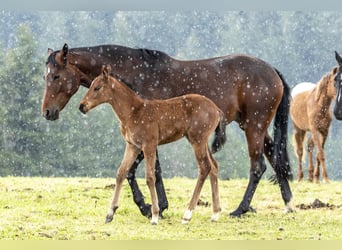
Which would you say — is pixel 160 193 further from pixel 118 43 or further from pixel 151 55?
pixel 118 43

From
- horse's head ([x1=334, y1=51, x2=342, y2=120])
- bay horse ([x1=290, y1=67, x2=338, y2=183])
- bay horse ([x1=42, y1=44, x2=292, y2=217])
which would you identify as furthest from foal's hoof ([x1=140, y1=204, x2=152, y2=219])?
bay horse ([x1=290, y1=67, x2=338, y2=183])

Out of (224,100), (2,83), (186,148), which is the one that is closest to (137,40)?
(186,148)

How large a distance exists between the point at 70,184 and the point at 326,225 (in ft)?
15.7

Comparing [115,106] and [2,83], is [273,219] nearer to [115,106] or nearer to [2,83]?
[115,106]

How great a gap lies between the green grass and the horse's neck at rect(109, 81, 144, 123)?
1181 mm

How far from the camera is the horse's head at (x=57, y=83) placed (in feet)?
27.6

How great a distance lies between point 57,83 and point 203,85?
1.77m

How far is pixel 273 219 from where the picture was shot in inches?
348

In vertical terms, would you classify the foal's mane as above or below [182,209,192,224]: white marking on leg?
above

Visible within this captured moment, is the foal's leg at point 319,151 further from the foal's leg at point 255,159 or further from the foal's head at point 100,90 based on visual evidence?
the foal's head at point 100,90

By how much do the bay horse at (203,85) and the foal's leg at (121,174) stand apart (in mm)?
286

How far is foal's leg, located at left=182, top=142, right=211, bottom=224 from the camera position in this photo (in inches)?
316

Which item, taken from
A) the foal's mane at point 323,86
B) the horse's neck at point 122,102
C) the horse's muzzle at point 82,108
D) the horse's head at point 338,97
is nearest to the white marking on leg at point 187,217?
the horse's neck at point 122,102

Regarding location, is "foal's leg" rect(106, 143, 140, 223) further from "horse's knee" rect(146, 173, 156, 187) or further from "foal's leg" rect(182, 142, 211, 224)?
"foal's leg" rect(182, 142, 211, 224)
